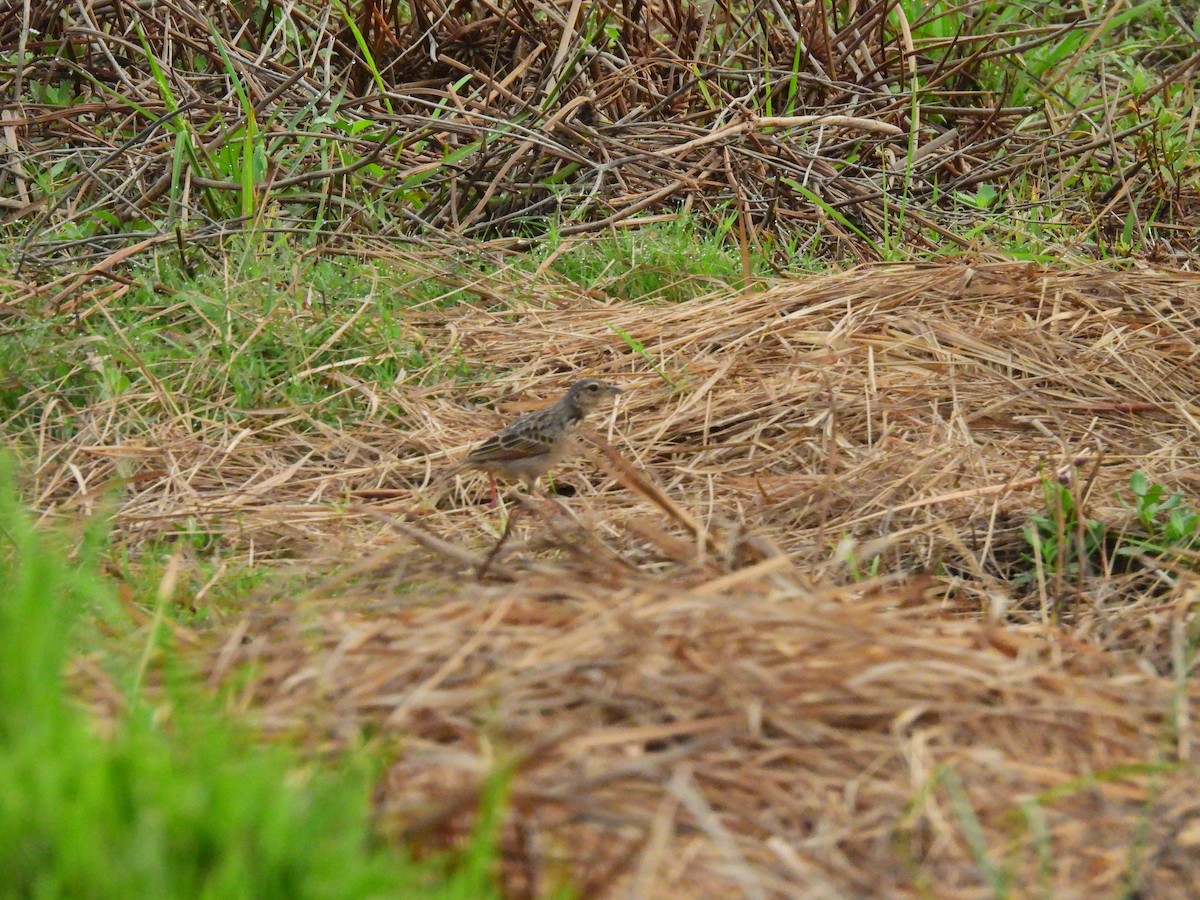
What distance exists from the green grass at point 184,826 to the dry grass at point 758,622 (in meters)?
0.17

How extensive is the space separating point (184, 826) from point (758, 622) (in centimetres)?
111

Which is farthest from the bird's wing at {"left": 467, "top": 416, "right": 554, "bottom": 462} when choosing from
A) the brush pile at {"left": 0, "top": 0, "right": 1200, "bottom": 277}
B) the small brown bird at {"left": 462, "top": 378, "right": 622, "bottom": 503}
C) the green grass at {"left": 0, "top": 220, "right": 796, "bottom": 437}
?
the brush pile at {"left": 0, "top": 0, "right": 1200, "bottom": 277}

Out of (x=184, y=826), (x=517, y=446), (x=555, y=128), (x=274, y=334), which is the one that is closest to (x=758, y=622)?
(x=184, y=826)

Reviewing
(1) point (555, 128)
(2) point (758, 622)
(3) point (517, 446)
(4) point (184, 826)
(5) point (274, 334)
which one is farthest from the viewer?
(1) point (555, 128)

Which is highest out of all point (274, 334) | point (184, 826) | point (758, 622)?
point (184, 826)

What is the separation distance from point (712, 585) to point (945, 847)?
2.26 feet

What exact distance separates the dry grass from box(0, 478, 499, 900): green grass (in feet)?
0.57

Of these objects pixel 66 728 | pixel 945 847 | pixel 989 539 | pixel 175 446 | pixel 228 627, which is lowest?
pixel 175 446

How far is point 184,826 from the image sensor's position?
1868 mm

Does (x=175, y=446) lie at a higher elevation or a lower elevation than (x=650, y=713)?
lower

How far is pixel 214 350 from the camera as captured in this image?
5.20 meters

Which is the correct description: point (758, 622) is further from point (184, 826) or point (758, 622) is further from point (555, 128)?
point (555, 128)

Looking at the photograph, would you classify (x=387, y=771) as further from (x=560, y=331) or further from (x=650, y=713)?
(x=560, y=331)

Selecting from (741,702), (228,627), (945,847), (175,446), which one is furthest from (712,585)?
(175,446)
